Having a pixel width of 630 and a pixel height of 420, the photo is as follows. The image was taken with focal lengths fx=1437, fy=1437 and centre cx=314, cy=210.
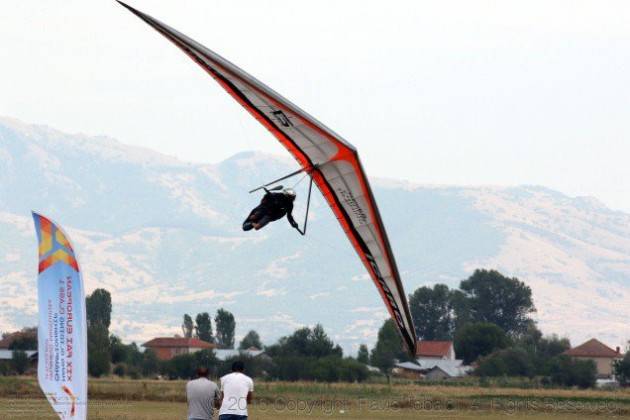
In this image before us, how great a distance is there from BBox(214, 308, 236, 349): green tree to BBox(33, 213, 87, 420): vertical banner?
151 meters

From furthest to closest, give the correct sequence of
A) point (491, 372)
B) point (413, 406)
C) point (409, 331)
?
point (491, 372)
point (413, 406)
point (409, 331)

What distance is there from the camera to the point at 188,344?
163m

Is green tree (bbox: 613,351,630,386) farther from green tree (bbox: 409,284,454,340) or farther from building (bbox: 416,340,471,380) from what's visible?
green tree (bbox: 409,284,454,340)

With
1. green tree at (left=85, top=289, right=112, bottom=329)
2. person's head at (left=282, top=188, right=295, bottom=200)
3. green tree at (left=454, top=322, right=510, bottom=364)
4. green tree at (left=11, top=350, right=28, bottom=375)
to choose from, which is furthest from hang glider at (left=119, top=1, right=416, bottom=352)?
green tree at (left=85, top=289, right=112, bottom=329)

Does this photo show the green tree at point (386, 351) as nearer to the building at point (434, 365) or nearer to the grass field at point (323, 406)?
the building at point (434, 365)

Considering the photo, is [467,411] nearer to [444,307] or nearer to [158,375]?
[158,375]

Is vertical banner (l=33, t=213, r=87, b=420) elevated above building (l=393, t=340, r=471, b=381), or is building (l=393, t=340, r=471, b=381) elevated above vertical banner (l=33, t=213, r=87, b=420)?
building (l=393, t=340, r=471, b=381)

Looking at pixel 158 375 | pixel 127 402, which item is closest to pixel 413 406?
pixel 127 402

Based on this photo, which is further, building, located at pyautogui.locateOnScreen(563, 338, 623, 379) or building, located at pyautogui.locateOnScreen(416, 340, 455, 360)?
building, located at pyautogui.locateOnScreen(563, 338, 623, 379)

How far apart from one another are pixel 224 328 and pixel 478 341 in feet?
196

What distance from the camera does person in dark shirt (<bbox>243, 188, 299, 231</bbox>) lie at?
2294 centimetres

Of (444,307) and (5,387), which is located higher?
(444,307)

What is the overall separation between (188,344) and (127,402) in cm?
11641

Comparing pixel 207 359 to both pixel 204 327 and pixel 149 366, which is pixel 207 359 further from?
pixel 204 327
